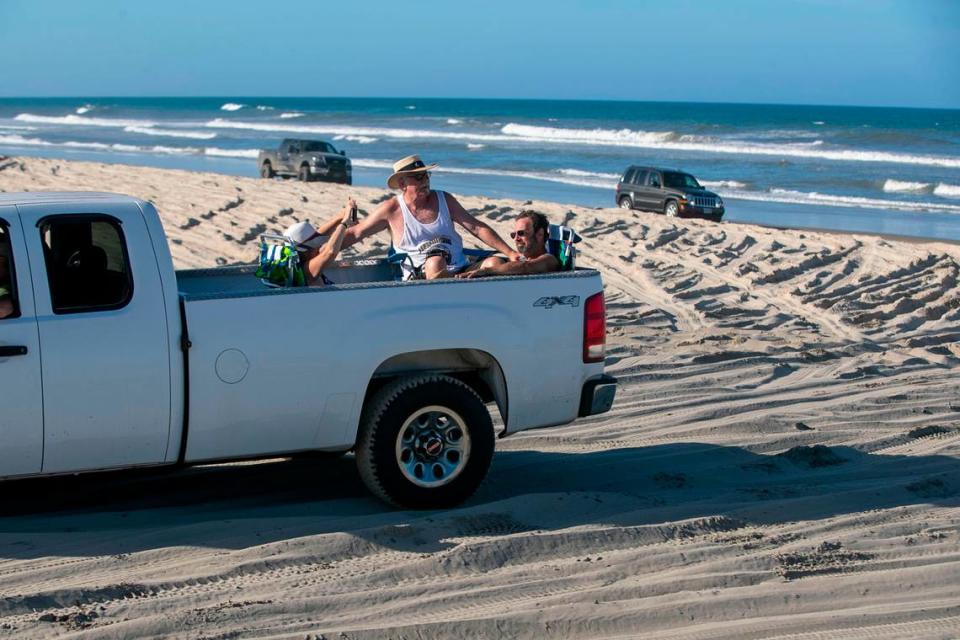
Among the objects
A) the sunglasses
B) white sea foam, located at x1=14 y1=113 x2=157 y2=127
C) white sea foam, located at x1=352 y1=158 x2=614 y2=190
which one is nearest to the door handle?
the sunglasses

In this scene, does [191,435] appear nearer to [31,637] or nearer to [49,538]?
[49,538]

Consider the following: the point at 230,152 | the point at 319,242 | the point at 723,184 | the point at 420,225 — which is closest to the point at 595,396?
the point at 420,225

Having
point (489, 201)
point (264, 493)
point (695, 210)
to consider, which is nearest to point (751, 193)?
point (695, 210)

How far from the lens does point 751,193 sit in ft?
127

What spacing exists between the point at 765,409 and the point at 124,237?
5069 mm

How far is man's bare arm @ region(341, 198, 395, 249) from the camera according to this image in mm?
7148

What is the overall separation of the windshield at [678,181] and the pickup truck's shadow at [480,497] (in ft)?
68.8

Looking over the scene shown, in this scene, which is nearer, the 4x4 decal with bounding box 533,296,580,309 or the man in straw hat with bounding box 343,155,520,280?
the 4x4 decal with bounding box 533,296,580,309

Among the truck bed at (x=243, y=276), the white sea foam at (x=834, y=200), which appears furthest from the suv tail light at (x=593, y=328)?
the white sea foam at (x=834, y=200)

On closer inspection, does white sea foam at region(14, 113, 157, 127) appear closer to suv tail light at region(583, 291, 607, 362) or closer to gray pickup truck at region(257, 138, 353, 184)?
gray pickup truck at region(257, 138, 353, 184)

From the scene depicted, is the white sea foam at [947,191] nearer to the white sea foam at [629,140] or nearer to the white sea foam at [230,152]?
the white sea foam at [629,140]

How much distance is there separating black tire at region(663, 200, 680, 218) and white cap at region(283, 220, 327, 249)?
20.9 m

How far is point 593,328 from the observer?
640cm

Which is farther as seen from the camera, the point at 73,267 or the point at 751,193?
the point at 751,193
